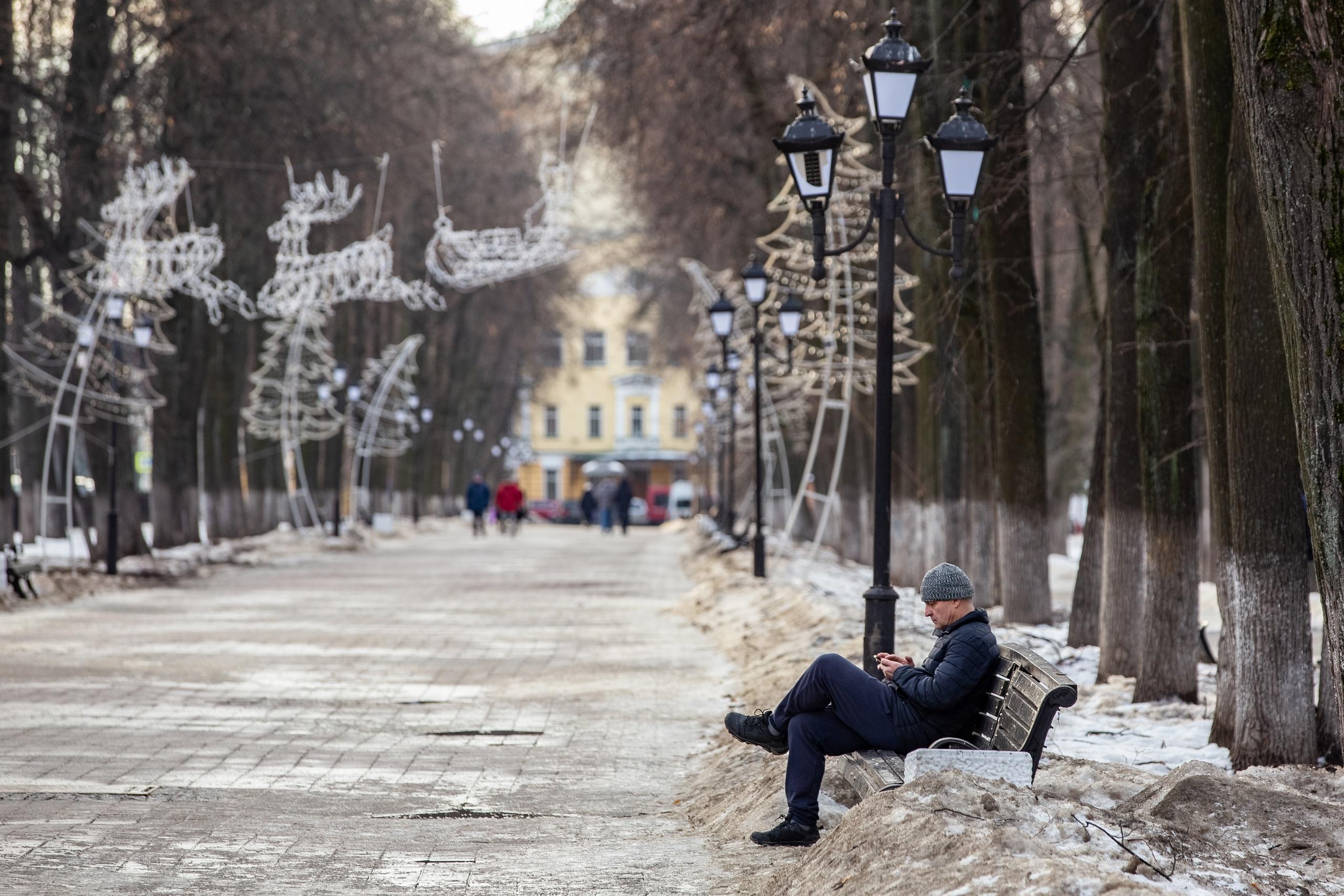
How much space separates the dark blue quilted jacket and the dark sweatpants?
79 millimetres

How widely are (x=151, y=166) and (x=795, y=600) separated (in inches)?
451

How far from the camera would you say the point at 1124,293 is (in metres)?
14.0

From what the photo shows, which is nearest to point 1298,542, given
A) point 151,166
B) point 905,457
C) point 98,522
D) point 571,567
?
point 905,457

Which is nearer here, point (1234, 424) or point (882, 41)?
point (1234, 424)

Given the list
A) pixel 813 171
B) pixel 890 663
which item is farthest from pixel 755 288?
pixel 890 663

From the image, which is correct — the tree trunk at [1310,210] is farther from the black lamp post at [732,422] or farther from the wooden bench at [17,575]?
the black lamp post at [732,422]

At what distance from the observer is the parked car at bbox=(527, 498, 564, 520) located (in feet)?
290

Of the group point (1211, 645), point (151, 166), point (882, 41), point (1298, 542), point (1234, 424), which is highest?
point (151, 166)

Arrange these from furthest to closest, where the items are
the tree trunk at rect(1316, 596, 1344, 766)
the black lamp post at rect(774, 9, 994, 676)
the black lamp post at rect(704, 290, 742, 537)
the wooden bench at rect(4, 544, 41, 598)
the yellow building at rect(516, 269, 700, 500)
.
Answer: the yellow building at rect(516, 269, 700, 500) → the black lamp post at rect(704, 290, 742, 537) → the wooden bench at rect(4, 544, 41, 598) → the black lamp post at rect(774, 9, 994, 676) → the tree trunk at rect(1316, 596, 1344, 766)

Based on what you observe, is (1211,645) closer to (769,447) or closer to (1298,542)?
(1298,542)

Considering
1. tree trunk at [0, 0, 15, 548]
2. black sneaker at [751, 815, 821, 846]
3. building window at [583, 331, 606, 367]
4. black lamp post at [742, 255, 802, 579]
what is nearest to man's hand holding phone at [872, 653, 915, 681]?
black sneaker at [751, 815, 821, 846]

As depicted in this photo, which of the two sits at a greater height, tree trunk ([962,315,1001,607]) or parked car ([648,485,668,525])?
tree trunk ([962,315,1001,607])

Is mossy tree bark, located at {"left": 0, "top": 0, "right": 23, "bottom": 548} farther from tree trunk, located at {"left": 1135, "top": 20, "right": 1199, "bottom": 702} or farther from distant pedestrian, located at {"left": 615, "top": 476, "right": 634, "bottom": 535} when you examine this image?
distant pedestrian, located at {"left": 615, "top": 476, "right": 634, "bottom": 535}

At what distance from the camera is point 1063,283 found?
128 feet
